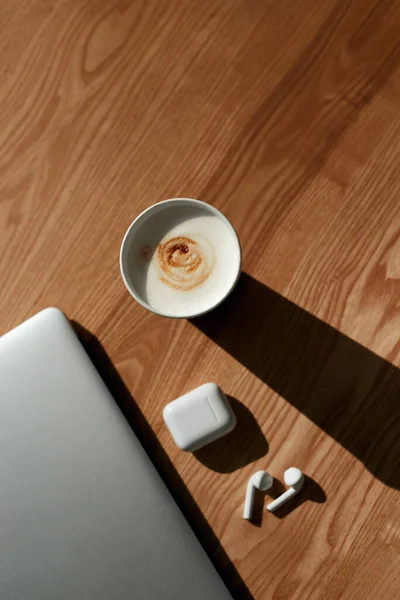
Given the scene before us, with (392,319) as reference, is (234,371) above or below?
below

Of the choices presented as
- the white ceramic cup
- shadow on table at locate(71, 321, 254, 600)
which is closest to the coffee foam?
the white ceramic cup

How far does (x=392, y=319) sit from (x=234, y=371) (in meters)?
0.17

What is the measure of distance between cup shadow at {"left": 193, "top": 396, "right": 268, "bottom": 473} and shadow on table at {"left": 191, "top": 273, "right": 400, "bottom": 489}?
0.04 meters

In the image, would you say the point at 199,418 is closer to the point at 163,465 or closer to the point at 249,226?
the point at 163,465

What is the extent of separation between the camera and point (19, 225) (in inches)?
25.8

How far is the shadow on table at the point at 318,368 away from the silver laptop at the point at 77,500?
0.15 metres

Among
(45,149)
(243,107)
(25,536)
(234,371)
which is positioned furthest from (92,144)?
(25,536)

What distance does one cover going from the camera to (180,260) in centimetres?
59

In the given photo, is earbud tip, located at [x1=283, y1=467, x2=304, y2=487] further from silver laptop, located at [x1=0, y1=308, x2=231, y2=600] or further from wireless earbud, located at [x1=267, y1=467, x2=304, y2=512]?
silver laptop, located at [x1=0, y1=308, x2=231, y2=600]

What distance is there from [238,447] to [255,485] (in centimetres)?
4

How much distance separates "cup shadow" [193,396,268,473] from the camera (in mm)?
624

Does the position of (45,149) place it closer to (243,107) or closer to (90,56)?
(90,56)

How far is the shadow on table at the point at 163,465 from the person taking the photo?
2.01 ft

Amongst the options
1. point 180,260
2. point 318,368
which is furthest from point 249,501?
point 180,260
